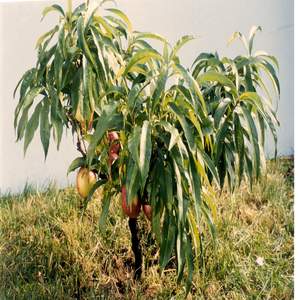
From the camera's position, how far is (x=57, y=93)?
1527 millimetres

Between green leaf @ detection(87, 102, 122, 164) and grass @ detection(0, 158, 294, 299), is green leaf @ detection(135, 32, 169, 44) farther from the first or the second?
grass @ detection(0, 158, 294, 299)

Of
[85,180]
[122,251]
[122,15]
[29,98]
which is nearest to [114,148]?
[85,180]

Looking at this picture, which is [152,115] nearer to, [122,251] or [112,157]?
[112,157]

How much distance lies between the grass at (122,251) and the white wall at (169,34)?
154 millimetres

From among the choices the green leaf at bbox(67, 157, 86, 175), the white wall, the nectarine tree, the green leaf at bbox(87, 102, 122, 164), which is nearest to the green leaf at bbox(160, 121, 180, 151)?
the nectarine tree

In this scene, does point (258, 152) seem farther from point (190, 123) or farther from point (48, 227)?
point (48, 227)

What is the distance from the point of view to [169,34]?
179 cm

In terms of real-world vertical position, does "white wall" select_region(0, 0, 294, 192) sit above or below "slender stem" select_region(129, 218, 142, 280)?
above

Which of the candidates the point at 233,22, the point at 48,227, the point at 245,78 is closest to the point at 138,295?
the point at 48,227

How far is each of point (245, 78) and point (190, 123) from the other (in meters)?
0.21

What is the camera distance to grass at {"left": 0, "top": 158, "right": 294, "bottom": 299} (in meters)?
1.82

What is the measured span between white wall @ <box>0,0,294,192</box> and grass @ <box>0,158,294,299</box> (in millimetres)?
154

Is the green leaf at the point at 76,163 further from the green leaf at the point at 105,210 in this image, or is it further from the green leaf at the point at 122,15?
the green leaf at the point at 122,15

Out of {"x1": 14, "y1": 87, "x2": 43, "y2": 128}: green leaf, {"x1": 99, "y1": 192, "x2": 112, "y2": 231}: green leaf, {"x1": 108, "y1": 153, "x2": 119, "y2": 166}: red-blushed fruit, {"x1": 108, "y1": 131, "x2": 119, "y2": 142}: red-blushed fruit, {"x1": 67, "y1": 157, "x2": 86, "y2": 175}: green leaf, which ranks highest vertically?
{"x1": 14, "y1": 87, "x2": 43, "y2": 128}: green leaf
